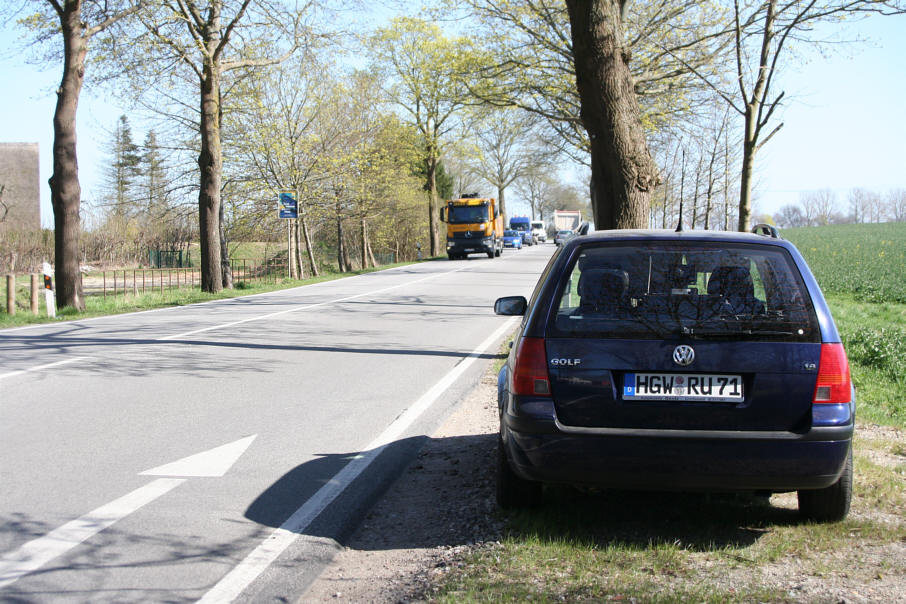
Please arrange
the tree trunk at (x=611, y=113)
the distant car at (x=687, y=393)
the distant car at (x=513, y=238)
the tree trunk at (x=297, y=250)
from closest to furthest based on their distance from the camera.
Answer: the distant car at (x=687, y=393) → the tree trunk at (x=611, y=113) → the tree trunk at (x=297, y=250) → the distant car at (x=513, y=238)

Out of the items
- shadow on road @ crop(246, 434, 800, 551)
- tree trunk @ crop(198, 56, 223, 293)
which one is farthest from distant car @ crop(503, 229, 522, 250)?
shadow on road @ crop(246, 434, 800, 551)

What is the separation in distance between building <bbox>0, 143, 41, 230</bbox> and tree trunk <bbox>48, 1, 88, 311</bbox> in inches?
1213

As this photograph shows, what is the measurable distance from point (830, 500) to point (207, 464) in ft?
12.4

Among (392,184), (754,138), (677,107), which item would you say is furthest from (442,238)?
(754,138)

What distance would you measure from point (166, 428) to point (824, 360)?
479cm

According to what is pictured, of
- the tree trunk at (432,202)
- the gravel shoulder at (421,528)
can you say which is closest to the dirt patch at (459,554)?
the gravel shoulder at (421,528)

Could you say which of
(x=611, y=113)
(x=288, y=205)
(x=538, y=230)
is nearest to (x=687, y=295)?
(x=611, y=113)

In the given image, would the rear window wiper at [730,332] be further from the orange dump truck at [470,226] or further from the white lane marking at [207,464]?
the orange dump truck at [470,226]

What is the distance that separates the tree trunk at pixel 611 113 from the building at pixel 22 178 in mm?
43582

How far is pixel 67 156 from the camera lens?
18.4 metres

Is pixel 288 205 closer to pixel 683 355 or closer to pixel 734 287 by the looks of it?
pixel 734 287

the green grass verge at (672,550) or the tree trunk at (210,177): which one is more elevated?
the tree trunk at (210,177)

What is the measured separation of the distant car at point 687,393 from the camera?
12.4ft

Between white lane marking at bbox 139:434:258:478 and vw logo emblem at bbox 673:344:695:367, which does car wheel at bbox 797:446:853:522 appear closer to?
vw logo emblem at bbox 673:344:695:367
